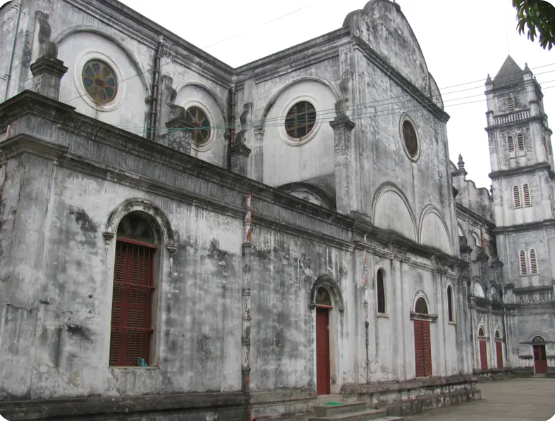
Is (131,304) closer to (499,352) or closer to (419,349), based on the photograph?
(419,349)

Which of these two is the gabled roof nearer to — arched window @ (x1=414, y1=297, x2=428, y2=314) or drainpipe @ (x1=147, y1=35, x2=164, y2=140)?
arched window @ (x1=414, y1=297, x2=428, y2=314)

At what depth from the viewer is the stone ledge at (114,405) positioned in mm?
8750

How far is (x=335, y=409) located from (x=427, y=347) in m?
7.98

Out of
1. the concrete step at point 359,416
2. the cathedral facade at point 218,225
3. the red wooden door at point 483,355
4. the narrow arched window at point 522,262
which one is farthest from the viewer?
the narrow arched window at point 522,262

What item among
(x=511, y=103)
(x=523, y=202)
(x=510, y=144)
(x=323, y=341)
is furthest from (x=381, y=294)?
(x=511, y=103)

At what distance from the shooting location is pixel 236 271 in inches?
527

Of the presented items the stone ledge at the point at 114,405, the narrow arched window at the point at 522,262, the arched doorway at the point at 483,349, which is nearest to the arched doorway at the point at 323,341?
the stone ledge at the point at 114,405

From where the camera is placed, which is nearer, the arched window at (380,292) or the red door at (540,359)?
the arched window at (380,292)

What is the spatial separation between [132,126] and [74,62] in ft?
7.93

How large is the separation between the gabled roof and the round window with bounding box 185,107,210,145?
36701 millimetres

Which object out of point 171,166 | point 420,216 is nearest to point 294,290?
point 171,166

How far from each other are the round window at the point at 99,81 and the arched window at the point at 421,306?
492 inches

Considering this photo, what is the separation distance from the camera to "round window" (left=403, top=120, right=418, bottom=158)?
2261 cm

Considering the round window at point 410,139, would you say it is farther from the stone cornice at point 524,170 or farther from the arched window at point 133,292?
the stone cornice at point 524,170
